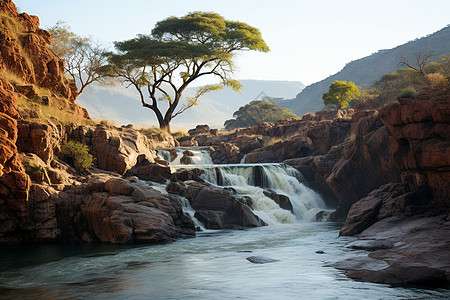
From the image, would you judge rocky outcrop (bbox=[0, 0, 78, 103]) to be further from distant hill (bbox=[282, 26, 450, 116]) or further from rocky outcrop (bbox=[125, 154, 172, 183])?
distant hill (bbox=[282, 26, 450, 116])

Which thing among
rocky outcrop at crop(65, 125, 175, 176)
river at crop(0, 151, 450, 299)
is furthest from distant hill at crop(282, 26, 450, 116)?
river at crop(0, 151, 450, 299)

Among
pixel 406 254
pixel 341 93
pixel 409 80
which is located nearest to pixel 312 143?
pixel 409 80

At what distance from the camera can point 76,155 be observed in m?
20.0

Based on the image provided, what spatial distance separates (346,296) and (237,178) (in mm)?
16575

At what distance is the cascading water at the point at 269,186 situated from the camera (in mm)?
21828

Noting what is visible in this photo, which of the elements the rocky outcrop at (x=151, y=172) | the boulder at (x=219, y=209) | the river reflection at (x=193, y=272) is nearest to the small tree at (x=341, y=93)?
the rocky outcrop at (x=151, y=172)

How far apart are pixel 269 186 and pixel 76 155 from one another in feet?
35.2

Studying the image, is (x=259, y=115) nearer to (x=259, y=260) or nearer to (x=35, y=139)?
(x=35, y=139)

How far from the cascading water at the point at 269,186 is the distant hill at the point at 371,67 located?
214 feet

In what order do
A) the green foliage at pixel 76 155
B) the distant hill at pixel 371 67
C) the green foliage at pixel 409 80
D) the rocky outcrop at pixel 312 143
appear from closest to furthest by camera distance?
the green foliage at pixel 76 155 → the green foliage at pixel 409 80 → the rocky outcrop at pixel 312 143 → the distant hill at pixel 371 67

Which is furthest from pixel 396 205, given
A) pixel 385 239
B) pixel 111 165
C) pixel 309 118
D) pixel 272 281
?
pixel 309 118

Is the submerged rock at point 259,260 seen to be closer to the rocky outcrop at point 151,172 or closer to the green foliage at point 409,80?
the rocky outcrop at point 151,172

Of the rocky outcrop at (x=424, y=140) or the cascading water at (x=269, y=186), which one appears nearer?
the rocky outcrop at (x=424, y=140)

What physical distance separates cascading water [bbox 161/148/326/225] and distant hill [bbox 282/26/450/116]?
214ft
